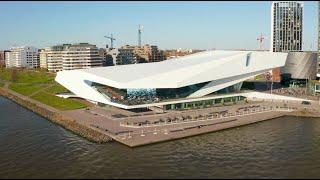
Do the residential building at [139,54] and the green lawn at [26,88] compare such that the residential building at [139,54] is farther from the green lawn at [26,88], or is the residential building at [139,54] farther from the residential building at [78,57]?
the green lawn at [26,88]

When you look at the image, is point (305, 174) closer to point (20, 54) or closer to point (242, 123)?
point (242, 123)

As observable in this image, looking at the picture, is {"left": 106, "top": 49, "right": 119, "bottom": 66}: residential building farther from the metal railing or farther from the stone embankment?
the metal railing

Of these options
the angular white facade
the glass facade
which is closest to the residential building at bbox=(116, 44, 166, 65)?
the angular white facade

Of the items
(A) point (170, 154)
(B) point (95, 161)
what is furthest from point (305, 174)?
(B) point (95, 161)

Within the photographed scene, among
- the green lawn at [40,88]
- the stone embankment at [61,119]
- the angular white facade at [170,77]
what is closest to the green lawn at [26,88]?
the green lawn at [40,88]

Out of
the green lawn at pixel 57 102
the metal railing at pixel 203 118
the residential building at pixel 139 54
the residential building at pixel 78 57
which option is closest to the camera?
the metal railing at pixel 203 118

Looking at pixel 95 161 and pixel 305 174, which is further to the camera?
pixel 95 161
